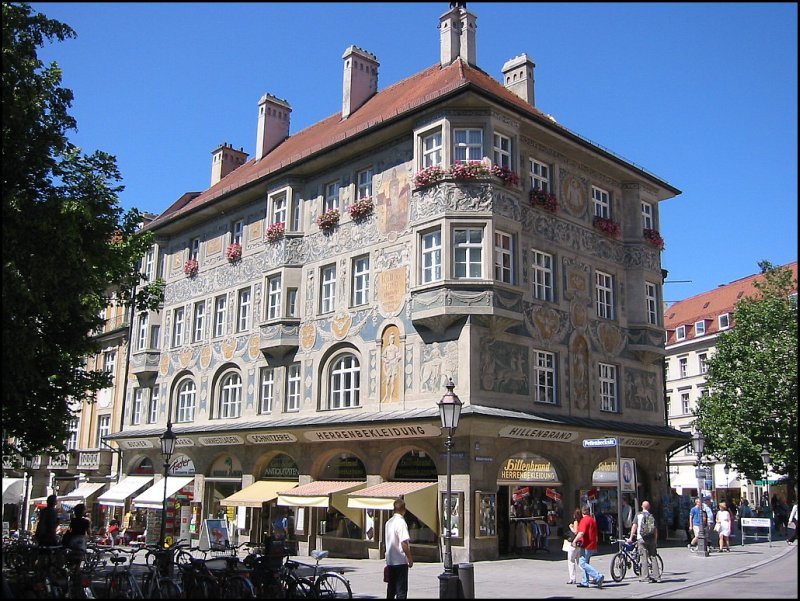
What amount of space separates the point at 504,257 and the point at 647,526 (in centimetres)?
929

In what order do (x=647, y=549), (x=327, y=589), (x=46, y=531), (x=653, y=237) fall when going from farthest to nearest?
(x=653, y=237) < (x=647, y=549) < (x=46, y=531) < (x=327, y=589)

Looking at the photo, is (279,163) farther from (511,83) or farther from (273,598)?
(273,598)

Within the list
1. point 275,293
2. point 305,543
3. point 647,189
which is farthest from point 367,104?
point 305,543

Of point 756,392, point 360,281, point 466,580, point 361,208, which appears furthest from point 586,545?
Answer: point 756,392

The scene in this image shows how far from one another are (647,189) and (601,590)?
18.4 metres

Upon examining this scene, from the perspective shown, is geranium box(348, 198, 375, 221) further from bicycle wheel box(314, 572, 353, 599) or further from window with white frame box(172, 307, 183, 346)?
bicycle wheel box(314, 572, 353, 599)

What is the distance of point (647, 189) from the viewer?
1232 inches

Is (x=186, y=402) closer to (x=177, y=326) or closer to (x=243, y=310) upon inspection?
(x=177, y=326)

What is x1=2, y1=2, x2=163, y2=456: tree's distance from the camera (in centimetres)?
1530

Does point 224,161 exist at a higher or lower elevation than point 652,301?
higher

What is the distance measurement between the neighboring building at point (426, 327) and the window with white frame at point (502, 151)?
0.54 ft

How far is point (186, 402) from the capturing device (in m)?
34.7

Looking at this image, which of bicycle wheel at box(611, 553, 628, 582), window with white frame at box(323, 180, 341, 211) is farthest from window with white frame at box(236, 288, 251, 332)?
bicycle wheel at box(611, 553, 628, 582)

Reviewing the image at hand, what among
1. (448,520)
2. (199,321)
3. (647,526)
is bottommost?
(647,526)
